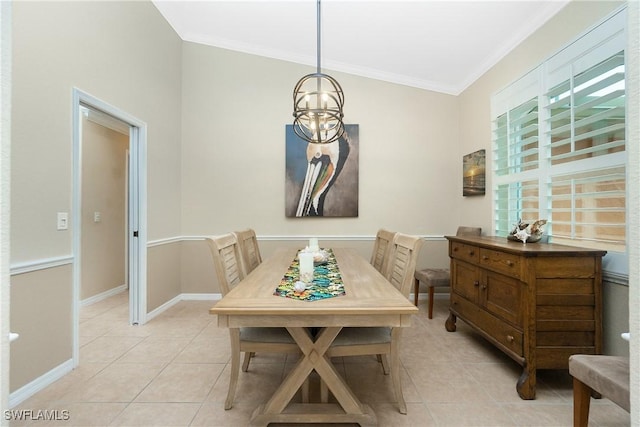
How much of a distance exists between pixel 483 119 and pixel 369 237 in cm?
186

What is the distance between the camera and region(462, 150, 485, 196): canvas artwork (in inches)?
129

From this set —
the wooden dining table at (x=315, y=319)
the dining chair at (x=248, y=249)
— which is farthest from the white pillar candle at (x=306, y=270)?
the dining chair at (x=248, y=249)

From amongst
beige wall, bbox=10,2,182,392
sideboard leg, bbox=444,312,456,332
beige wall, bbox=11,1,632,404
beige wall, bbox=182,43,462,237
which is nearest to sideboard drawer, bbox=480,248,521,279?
sideboard leg, bbox=444,312,456,332

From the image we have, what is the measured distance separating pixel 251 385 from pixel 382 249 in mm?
1459

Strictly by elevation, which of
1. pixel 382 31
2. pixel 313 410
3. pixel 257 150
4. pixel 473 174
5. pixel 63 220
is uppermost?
pixel 382 31

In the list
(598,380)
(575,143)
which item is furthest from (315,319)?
(575,143)

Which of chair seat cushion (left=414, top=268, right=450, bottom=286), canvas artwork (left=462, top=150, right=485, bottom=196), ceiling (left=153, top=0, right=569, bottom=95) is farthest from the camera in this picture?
canvas artwork (left=462, top=150, right=485, bottom=196)

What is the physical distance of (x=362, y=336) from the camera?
1.64 metres

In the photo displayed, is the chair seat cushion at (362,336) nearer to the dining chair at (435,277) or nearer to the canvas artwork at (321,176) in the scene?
the dining chair at (435,277)

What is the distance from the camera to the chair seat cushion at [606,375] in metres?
1.17

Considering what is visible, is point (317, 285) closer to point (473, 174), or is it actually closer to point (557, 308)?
point (557, 308)

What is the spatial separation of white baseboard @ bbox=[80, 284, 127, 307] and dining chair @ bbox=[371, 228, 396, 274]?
137 inches

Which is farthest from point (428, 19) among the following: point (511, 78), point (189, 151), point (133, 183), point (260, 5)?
point (133, 183)

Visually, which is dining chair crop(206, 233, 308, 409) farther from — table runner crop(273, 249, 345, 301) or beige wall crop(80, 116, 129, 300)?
beige wall crop(80, 116, 129, 300)
